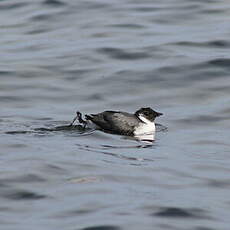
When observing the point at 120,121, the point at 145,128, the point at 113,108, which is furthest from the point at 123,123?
the point at 113,108

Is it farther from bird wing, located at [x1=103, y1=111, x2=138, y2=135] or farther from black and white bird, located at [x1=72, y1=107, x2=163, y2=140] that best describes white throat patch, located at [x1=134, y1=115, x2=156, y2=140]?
bird wing, located at [x1=103, y1=111, x2=138, y2=135]

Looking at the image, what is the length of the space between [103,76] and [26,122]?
343 cm

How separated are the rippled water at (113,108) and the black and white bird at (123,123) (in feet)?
0.54

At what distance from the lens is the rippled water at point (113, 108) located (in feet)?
35.4

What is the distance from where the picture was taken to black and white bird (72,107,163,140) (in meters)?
15.0

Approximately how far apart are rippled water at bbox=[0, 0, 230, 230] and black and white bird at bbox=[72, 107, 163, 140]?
16 cm

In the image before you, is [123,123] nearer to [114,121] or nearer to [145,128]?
[114,121]

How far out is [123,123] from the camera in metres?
15.1

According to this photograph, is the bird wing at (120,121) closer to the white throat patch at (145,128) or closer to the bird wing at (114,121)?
the bird wing at (114,121)

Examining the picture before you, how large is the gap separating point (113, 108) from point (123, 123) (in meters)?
1.53

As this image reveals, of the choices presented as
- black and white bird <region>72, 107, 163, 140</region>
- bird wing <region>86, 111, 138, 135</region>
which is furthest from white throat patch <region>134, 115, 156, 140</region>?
bird wing <region>86, 111, 138, 135</region>

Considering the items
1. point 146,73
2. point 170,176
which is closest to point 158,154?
point 170,176

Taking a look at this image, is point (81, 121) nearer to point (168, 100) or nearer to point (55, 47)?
point (168, 100)

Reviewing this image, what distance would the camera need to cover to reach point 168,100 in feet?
55.7
